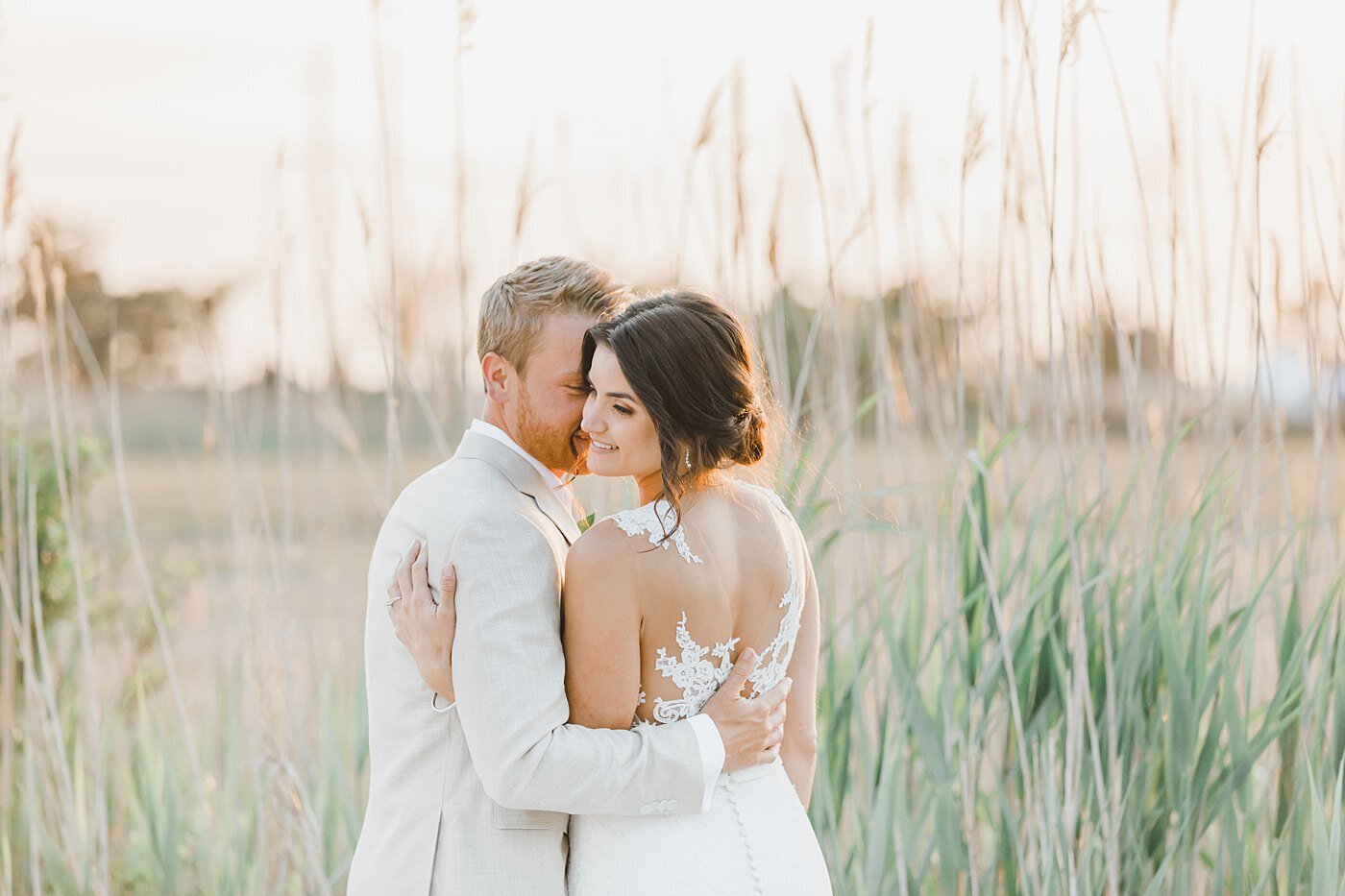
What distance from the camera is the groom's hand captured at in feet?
5.61

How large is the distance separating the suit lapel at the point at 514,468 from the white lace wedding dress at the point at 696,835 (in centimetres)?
21

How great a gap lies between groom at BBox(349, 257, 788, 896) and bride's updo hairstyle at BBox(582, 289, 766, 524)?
162 mm

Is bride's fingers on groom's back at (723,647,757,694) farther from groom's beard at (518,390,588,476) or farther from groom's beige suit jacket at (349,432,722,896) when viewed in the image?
groom's beard at (518,390,588,476)

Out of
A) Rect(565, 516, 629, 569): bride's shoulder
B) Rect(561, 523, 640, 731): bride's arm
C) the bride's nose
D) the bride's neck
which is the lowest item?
Rect(561, 523, 640, 731): bride's arm

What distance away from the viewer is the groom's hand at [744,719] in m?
1.71

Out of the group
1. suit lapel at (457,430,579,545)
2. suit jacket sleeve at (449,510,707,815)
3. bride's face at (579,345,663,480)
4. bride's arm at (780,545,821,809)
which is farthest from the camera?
bride's arm at (780,545,821,809)

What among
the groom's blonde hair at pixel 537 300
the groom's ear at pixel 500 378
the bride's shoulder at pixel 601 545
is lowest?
the bride's shoulder at pixel 601 545

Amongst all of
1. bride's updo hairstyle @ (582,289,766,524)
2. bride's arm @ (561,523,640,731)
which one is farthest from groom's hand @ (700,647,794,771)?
bride's updo hairstyle @ (582,289,766,524)

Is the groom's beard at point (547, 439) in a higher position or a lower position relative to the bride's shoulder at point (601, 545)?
higher

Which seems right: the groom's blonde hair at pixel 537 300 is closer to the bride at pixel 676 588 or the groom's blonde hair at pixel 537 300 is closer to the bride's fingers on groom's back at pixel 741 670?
the bride at pixel 676 588

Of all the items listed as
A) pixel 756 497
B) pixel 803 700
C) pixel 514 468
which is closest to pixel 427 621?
pixel 514 468

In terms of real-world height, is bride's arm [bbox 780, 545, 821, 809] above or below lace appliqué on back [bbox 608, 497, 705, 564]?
below

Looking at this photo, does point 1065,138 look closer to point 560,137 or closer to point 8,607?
point 560,137

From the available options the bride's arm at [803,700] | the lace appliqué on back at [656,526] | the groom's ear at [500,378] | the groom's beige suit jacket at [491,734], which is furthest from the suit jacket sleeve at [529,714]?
the bride's arm at [803,700]
